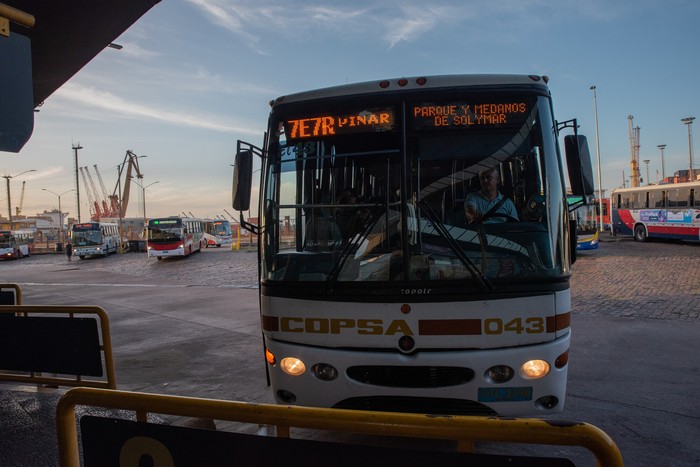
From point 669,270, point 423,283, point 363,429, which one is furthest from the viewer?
point 669,270

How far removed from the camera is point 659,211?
30.5 metres

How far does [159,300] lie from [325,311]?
12.2 metres

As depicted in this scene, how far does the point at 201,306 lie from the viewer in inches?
521

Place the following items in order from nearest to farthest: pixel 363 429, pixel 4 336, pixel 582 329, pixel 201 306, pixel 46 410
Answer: pixel 363 429, pixel 46 410, pixel 4 336, pixel 582 329, pixel 201 306

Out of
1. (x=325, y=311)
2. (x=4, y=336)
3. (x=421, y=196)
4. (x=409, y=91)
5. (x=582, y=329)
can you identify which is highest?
(x=409, y=91)

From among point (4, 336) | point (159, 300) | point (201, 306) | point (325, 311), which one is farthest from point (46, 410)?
point (159, 300)

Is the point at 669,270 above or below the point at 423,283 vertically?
below

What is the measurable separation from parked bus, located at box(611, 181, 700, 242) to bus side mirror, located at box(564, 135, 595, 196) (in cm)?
2846

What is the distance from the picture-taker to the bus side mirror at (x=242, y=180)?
4.33m

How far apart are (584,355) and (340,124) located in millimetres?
5292

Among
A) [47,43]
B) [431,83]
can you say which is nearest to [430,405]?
[431,83]

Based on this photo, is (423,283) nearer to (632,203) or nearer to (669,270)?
(669,270)

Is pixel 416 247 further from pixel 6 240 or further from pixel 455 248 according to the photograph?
pixel 6 240

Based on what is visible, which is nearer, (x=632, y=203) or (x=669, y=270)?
(x=669, y=270)
